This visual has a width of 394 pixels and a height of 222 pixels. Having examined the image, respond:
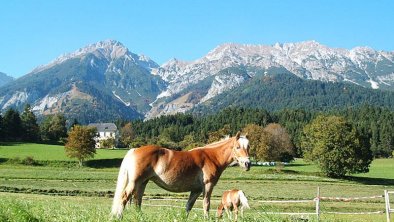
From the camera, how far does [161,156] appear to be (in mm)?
11078

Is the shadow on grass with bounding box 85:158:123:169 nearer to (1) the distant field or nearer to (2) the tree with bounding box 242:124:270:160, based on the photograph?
(1) the distant field

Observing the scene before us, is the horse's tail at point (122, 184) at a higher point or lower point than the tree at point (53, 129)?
lower

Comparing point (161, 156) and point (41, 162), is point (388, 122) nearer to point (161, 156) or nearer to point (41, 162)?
point (41, 162)

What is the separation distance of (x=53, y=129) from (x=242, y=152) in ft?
500

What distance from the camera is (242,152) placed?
1194 cm

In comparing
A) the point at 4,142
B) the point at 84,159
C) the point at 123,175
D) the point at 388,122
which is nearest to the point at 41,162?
the point at 84,159

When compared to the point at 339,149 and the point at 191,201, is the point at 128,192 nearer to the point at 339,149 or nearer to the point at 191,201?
the point at 191,201

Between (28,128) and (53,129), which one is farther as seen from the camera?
(53,129)

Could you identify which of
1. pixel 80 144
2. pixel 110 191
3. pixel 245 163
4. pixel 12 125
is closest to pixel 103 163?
pixel 80 144

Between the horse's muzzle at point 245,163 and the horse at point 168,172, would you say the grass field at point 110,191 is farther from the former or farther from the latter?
the horse's muzzle at point 245,163

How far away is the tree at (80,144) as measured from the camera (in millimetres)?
94938

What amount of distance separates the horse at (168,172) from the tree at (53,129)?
150m

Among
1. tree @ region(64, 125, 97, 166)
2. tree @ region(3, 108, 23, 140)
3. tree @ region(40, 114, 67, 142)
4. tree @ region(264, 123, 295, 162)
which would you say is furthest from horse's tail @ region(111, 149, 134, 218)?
tree @ region(40, 114, 67, 142)

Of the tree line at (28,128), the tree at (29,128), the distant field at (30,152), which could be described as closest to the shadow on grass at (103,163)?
the distant field at (30,152)
